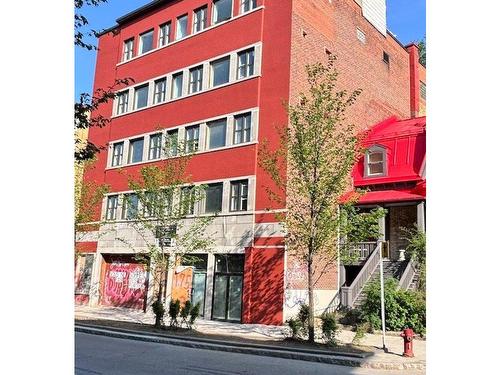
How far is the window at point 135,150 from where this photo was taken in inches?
866

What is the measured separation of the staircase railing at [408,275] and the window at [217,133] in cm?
781

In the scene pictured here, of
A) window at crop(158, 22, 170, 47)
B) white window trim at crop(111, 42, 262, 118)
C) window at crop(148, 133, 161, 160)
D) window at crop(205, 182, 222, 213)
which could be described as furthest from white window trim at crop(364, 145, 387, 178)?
window at crop(158, 22, 170, 47)

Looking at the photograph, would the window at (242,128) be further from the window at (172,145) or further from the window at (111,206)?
the window at (111,206)

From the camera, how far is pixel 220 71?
20.0 metres

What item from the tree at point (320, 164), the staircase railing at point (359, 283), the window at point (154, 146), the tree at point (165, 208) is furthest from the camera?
the window at point (154, 146)

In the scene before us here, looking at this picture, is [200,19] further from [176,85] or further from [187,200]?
[187,200]

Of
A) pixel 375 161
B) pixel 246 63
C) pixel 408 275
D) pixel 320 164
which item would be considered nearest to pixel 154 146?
pixel 246 63

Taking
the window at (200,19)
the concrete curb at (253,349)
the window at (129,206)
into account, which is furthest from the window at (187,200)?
the window at (200,19)

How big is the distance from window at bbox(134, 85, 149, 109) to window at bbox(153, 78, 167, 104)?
0.56 m

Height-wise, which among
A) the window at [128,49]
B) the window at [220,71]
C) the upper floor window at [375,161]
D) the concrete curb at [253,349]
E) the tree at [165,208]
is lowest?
the concrete curb at [253,349]

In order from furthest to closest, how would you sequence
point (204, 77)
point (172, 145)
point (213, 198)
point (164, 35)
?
point (164, 35), point (204, 77), point (213, 198), point (172, 145)

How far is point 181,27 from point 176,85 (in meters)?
2.64
